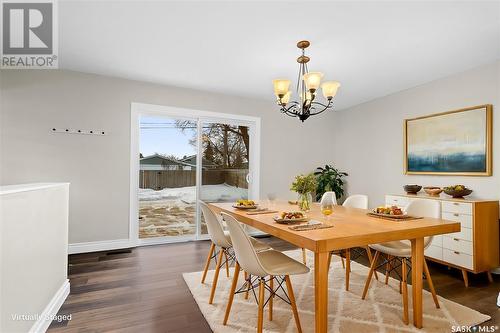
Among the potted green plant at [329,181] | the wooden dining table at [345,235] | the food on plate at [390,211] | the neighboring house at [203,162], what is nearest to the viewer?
the wooden dining table at [345,235]

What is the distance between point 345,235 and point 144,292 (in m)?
2.04

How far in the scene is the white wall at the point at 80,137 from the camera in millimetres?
3434

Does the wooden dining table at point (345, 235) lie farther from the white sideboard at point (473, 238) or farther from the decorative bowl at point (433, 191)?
the decorative bowl at point (433, 191)

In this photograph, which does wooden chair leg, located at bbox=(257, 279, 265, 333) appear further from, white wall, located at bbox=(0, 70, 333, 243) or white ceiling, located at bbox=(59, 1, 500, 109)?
white wall, located at bbox=(0, 70, 333, 243)

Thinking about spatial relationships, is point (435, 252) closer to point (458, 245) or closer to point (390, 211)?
point (458, 245)

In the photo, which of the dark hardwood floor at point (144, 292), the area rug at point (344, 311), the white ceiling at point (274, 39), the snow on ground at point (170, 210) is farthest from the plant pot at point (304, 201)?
the snow on ground at point (170, 210)

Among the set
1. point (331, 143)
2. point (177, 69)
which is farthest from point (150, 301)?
point (331, 143)

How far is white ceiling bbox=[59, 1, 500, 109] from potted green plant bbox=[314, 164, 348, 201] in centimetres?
189

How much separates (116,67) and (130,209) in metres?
1.98

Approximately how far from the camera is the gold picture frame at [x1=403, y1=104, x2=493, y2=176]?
3182 mm

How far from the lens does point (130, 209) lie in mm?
4039

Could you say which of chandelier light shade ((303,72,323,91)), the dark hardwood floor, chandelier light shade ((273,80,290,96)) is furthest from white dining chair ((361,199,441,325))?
chandelier light shade ((273,80,290,96))

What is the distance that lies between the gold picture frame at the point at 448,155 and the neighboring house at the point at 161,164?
3374 millimetres

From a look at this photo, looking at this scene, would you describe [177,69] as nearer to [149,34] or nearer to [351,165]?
[149,34]
